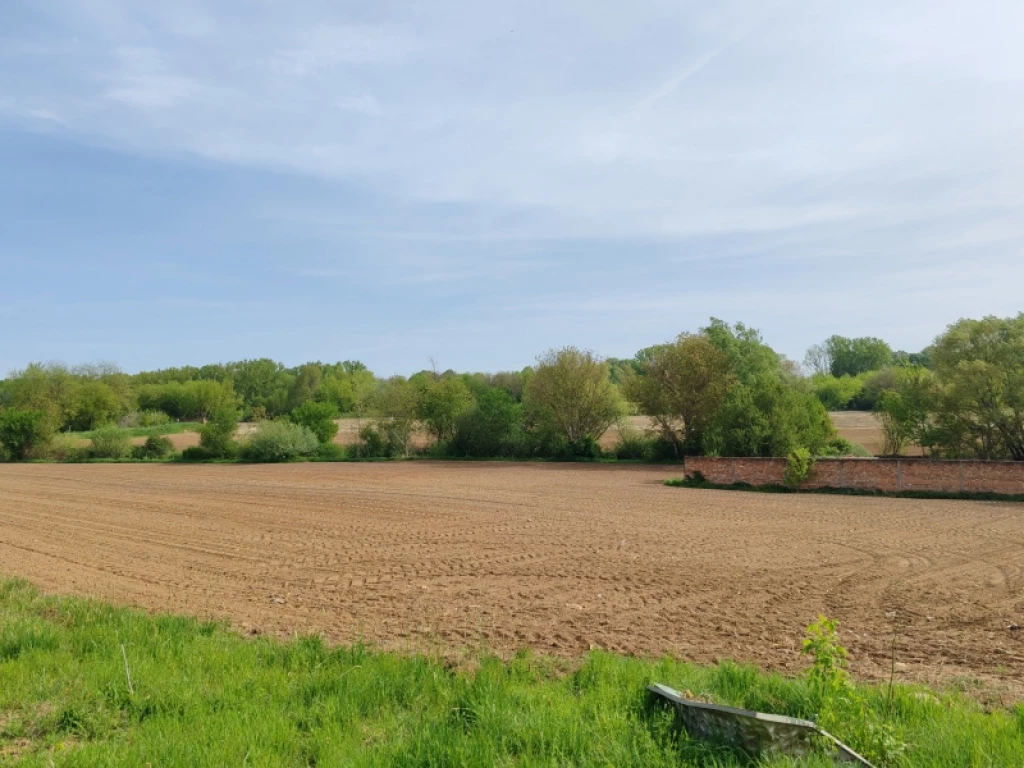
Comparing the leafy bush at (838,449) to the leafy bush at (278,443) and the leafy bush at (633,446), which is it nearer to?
the leafy bush at (633,446)

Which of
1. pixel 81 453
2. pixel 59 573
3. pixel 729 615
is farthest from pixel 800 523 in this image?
pixel 81 453

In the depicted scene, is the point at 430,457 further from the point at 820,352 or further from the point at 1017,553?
the point at 820,352

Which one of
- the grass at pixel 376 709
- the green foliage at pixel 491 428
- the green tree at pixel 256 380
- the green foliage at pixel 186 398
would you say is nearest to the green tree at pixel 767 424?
the green foliage at pixel 491 428

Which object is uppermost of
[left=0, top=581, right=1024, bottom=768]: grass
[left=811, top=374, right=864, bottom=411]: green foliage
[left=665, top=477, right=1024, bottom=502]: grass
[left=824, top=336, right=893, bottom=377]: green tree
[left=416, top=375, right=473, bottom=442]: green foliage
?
[left=824, top=336, right=893, bottom=377]: green tree

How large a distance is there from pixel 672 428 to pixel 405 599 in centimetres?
3978

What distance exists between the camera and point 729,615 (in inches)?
372

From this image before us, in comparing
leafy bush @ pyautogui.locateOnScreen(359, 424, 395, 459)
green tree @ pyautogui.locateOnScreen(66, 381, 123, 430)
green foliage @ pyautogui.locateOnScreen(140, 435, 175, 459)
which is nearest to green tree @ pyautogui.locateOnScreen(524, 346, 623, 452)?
leafy bush @ pyautogui.locateOnScreen(359, 424, 395, 459)

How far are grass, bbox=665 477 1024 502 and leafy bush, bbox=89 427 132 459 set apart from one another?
1788 inches

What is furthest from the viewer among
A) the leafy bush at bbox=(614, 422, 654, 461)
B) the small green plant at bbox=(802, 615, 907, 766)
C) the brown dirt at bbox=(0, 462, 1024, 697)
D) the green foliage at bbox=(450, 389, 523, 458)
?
the green foliage at bbox=(450, 389, 523, 458)

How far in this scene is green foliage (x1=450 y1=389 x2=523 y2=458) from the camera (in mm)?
54625

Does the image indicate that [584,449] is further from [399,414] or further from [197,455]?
[197,455]

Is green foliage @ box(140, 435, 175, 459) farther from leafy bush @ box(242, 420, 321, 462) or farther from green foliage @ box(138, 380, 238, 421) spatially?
green foliage @ box(138, 380, 238, 421)

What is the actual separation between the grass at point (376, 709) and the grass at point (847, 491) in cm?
2287

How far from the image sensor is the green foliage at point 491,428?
179 feet
